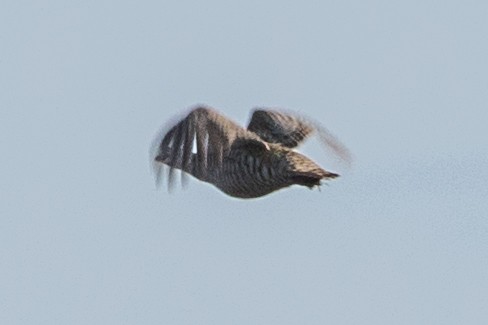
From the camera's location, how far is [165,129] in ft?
102

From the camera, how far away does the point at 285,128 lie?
114ft

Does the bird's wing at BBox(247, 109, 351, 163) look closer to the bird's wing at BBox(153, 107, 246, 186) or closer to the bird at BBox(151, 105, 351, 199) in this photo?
the bird at BBox(151, 105, 351, 199)

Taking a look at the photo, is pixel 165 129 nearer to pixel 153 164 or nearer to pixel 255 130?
pixel 153 164

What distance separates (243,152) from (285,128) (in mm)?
1903

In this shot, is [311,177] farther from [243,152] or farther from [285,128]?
[285,128]

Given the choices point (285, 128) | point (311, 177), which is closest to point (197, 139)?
point (311, 177)

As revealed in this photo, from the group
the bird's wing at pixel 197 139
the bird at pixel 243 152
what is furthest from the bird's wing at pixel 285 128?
the bird's wing at pixel 197 139

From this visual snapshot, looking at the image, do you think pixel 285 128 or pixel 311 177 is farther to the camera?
pixel 285 128

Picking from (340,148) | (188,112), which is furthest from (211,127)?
(340,148)

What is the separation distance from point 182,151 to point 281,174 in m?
1.78

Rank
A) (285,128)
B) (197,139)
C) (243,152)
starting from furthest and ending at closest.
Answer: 1. (285,128)
2. (243,152)
3. (197,139)

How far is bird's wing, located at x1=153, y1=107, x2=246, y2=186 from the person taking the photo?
31.1 metres

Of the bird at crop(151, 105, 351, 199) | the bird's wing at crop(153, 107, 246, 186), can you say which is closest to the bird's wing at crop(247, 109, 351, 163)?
the bird at crop(151, 105, 351, 199)

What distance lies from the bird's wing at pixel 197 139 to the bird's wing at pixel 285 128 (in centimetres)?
175
